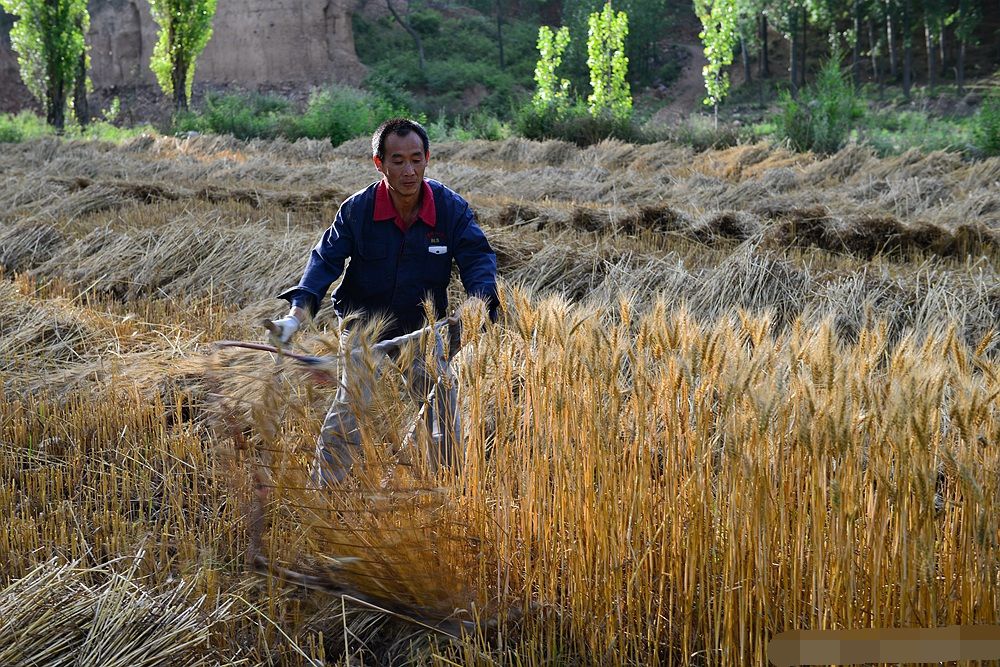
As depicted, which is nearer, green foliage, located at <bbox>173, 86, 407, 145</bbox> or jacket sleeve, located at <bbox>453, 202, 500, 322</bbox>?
jacket sleeve, located at <bbox>453, 202, 500, 322</bbox>

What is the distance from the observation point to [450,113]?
30422 millimetres

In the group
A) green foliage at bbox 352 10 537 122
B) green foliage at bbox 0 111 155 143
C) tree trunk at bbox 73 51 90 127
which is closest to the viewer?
green foliage at bbox 0 111 155 143

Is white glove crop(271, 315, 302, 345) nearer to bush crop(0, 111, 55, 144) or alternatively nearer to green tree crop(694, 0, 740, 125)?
bush crop(0, 111, 55, 144)

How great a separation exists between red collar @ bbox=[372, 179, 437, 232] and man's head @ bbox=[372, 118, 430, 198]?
80 millimetres

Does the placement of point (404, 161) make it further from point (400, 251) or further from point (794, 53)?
point (794, 53)

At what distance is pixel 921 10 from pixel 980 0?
189 centimetres

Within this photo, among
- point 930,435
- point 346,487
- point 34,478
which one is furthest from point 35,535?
point 930,435

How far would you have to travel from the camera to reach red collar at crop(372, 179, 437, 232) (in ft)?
10.8

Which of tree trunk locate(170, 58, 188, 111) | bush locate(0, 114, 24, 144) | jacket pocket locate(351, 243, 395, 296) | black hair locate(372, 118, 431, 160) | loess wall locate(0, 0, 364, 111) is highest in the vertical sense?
loess wall locate(0, 0, 364, 111)

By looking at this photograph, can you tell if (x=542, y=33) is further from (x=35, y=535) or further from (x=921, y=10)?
(x=35, y=535)

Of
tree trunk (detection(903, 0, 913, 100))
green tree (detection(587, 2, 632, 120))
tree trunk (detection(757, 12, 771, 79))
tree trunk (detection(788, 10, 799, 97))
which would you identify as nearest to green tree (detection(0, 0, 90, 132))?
green tree (detection(587, 2, 632, 120))

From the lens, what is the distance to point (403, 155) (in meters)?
3.17

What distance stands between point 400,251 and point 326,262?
0.81ft

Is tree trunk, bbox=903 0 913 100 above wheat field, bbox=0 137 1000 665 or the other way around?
above
